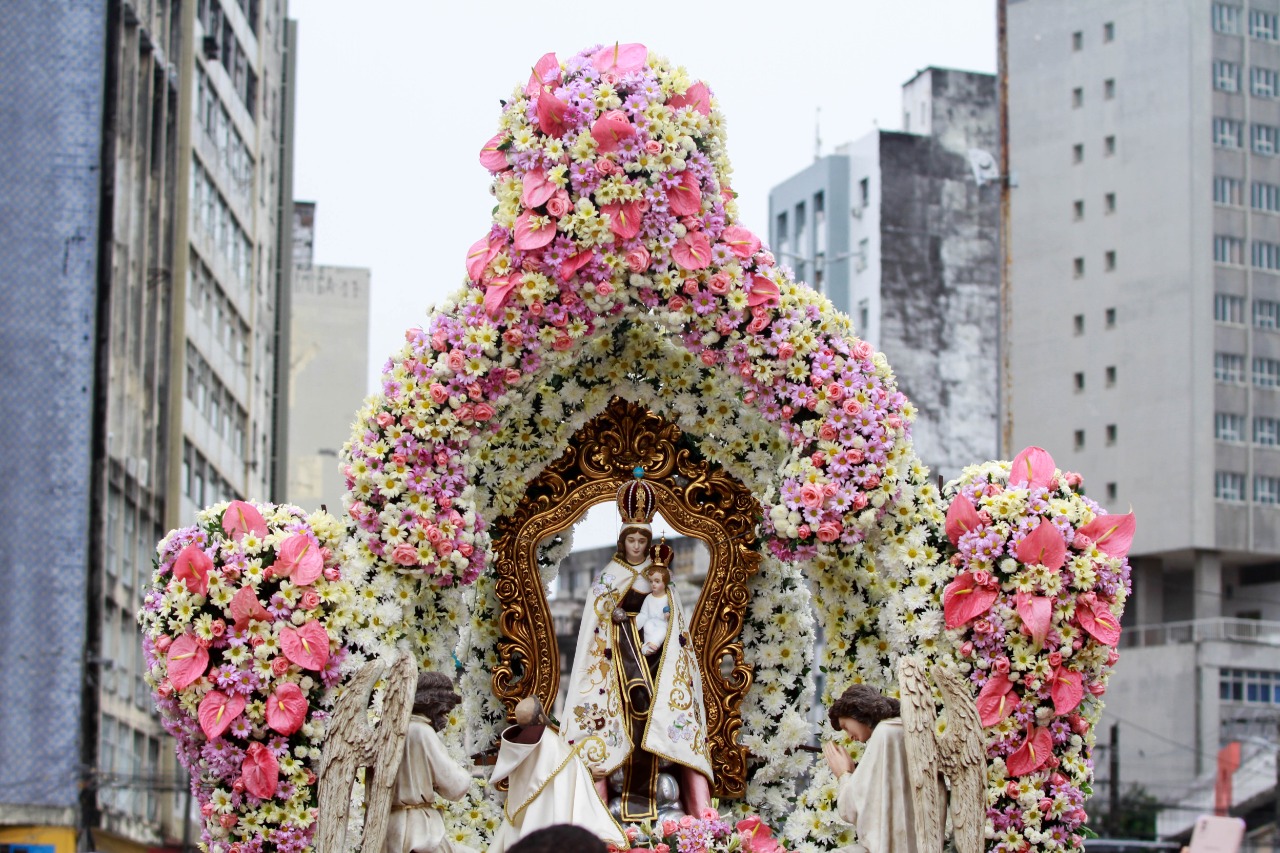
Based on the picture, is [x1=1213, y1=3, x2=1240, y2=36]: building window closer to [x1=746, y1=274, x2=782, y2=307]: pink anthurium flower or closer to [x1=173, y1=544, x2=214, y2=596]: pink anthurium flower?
[x1=746, y1=274, x2=782, y2=307]: pink anthurium flower

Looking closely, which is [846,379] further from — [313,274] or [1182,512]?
[313,274]

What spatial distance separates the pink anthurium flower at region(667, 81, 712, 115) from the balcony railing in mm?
44960

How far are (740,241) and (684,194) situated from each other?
50 centimetres

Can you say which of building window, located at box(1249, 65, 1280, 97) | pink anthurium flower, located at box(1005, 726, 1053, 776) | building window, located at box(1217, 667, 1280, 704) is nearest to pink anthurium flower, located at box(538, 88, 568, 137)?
pink anthurium flower, located at box(1005, 726, 1053, 776)

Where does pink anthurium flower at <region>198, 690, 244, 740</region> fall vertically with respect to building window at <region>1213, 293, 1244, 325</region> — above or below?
below

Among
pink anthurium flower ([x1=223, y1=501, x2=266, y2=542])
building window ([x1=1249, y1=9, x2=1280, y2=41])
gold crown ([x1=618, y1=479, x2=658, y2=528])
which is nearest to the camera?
pink anthurium flower ([x1=223, y1=501, x2=266, y2=542])

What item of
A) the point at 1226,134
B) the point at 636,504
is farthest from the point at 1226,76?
the point at 636,504

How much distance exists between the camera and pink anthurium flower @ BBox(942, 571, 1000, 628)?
1288 cm

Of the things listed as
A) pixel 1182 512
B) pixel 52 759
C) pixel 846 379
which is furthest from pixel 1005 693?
pixel 1182 512

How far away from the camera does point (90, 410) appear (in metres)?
33.9

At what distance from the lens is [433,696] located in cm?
1229

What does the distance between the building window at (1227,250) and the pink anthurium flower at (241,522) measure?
5039cm

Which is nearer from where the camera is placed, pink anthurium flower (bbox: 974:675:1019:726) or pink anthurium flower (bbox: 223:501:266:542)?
pink anthurium flower (bbox: 974:675:1019:726)

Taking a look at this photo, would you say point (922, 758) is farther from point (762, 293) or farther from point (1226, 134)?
point (1226, 134)
